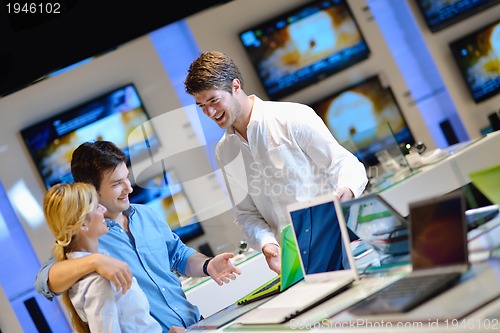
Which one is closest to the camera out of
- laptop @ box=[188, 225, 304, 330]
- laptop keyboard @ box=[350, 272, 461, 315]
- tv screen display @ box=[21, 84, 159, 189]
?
laptop keyboard @ box=[350, 272, 461, 315]

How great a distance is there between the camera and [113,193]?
3207 millimetres

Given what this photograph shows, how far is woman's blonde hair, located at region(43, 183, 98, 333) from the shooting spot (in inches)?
108

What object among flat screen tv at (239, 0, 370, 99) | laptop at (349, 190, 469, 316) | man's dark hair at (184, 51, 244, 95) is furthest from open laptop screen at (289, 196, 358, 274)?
flat screen tv at (239, 0, 370, 99)

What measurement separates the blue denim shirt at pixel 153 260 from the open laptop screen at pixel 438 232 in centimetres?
138

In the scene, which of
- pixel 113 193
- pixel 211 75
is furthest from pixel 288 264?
pixel 211 75

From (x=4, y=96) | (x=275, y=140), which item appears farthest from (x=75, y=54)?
(x=275, y=140)

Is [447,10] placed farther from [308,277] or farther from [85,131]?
[308,277]

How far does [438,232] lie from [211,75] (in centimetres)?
184

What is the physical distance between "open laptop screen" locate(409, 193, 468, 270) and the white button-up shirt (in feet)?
4.72

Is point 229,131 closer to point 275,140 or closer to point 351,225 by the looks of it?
point 275,140

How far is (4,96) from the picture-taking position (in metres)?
4.96

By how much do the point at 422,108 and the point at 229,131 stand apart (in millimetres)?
2543

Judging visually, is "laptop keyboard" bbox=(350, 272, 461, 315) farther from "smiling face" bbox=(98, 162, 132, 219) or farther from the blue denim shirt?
"smiling face" bbox=(98, 162, 132, 219)

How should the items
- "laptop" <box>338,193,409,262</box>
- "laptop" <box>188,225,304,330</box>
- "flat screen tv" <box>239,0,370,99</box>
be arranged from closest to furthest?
1. "laptop" <box>338,193,409,262</box>
2. "laptop" <box>188,225,304,330</box>
3. "flat screen tv" <box>239,0,370,99</box>
